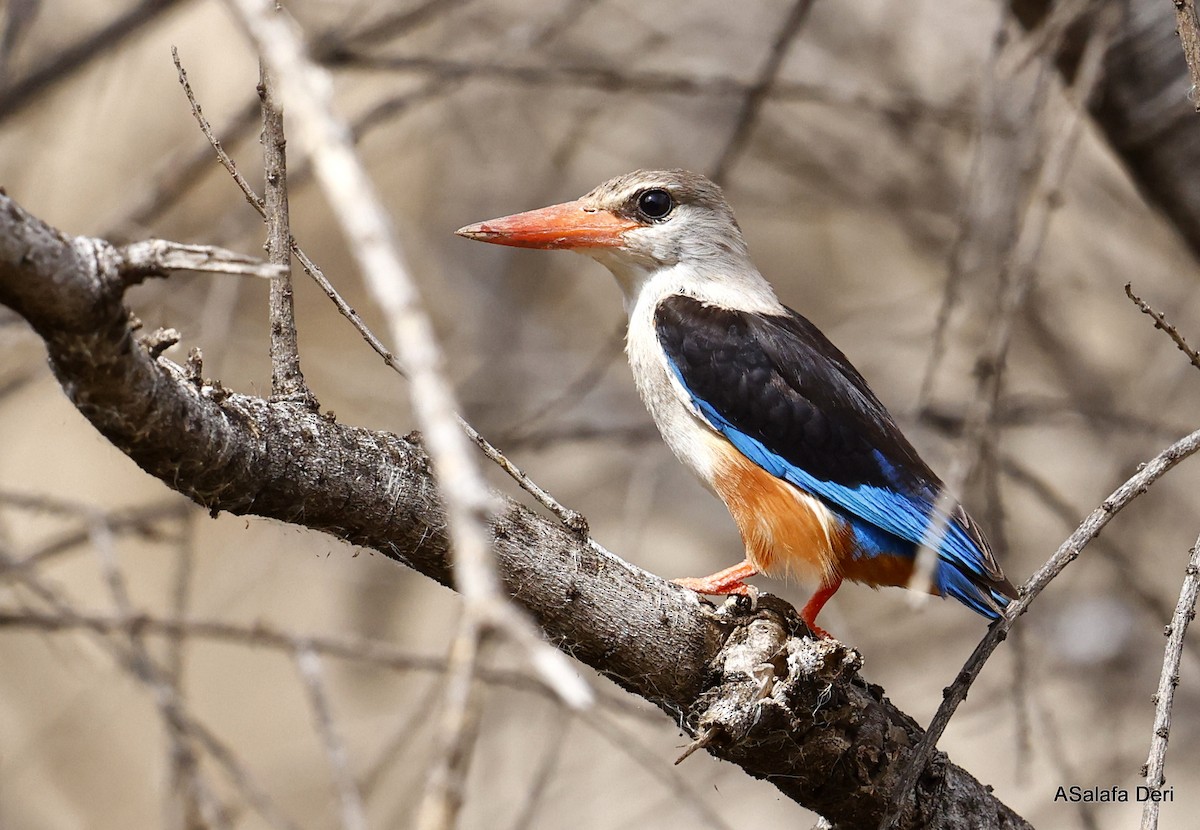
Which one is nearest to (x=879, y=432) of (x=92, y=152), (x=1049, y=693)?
(x=1049, y=693)

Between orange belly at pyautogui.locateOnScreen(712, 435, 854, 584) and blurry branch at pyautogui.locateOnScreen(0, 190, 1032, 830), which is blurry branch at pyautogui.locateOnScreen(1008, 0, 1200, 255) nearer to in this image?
orange belly at pyautogui.locateOnScreen(712, 435, 854, 584)

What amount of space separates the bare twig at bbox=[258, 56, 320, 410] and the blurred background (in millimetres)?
2763

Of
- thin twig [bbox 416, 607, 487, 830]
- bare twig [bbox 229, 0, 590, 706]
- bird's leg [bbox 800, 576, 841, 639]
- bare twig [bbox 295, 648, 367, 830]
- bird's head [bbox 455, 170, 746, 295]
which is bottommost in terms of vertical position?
thin twig [bbox 416, 607, 487, 830]

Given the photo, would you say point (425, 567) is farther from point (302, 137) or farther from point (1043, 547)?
point (1043, 547)

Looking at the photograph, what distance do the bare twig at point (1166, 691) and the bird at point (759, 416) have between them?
0.89 metres

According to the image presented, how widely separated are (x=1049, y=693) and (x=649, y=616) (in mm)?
4843

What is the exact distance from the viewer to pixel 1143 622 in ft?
17.9

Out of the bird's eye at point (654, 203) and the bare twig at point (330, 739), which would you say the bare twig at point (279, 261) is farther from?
the bird's eye at point (654, 203)

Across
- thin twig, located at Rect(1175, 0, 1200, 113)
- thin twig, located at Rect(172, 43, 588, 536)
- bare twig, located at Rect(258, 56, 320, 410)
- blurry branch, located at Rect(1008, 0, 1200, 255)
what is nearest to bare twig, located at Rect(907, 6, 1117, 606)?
thin twig, located at Rect(1175, 0, 1200, 113)

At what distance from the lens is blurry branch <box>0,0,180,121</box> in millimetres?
3746

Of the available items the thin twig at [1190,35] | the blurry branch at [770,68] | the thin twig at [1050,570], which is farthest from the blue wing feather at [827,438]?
the thin twig at [1190,35]

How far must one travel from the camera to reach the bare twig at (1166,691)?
1.50 metres

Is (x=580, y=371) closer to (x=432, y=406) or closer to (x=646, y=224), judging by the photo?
(x=646, y=224)

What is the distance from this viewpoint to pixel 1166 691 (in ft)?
5.11
